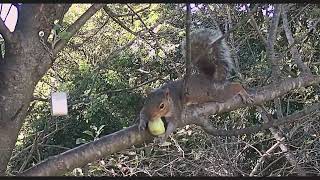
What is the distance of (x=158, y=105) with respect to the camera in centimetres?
180

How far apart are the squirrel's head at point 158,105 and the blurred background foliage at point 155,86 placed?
4.1 inches

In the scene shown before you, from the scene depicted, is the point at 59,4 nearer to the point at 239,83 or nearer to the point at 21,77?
the point at 21,77

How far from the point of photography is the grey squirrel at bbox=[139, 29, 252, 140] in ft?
5.37

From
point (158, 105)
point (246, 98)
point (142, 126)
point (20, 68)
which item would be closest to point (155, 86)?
point (158, 105)

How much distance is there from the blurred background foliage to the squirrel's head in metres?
0.10

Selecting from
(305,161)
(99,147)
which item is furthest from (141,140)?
(305,161)

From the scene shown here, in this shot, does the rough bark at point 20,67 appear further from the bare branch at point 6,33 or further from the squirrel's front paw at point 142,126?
the squirrel's front paw at point 142,126

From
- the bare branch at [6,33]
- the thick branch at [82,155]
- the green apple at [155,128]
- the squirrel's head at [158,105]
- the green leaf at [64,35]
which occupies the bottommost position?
the thick branch at [82,155]

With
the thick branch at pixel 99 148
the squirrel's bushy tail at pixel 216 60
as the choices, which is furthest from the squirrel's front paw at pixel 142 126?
the squirrel's bushy tail at pixel 216 60

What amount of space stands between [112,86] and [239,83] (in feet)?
10.7

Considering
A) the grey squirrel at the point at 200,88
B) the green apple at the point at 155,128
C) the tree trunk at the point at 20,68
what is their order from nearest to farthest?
the tree trunk at the point at 20,68
the green apple at the point at 155,128
the grey squirrel at the point at 200,88

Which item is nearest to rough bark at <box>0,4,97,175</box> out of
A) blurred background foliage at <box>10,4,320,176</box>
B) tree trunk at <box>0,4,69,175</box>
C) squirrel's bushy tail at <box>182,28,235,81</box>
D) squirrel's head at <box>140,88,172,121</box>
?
tree trunk at <box>0,4,69,175</box>

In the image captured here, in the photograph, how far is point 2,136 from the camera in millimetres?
1214

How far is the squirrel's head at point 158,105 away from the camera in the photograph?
5.72 ft
